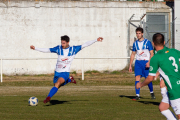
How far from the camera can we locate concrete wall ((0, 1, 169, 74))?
75.8ft

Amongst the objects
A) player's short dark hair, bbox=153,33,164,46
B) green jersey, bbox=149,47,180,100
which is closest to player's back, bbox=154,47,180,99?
green jersey, bbox=149,47,180,100

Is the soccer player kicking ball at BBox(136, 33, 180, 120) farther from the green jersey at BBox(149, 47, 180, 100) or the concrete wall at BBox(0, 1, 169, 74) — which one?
the concrete wall at BBox(0, 1, 169, 74)

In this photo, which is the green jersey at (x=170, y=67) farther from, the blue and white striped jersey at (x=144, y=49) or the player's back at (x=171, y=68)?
the blue and white striped jersey at (x=144, y=49)

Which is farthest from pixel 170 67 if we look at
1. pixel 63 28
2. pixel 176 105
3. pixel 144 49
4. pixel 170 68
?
pixel 63 28

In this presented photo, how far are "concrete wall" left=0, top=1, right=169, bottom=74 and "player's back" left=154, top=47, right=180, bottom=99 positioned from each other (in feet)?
59.3

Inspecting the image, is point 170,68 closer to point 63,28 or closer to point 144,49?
point 144,49

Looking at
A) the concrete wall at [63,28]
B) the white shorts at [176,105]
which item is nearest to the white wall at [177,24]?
the concrete wall at [63,28]

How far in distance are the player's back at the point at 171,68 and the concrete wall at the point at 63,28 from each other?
711 inches

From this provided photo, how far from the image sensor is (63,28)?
23422 mm

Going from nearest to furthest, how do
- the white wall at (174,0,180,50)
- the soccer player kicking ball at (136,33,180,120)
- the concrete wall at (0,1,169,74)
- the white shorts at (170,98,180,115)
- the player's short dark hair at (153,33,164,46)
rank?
1. the white shorts at (170,98,180,115)
2. the soccer player kicking ball at (136,33,180,120)
3. the player's short dark hair at (153,33,164,46)
4. the white wall at (174,0,180,50)
5. the concrete wall at (0,1,169,74)

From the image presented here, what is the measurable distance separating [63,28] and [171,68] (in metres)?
18.7

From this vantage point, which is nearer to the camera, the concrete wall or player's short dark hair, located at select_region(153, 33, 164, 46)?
player's short dark hair, located at select_region(153, 33, 164, 46)

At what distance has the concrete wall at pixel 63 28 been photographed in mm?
23109

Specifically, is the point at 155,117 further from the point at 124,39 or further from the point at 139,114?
the point at 124,39
